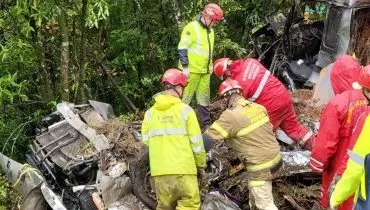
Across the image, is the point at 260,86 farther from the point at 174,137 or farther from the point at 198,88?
the point at 174,137

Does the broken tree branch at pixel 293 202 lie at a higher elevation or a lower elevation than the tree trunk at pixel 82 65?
lower

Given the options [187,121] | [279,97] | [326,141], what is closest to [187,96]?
[279,97]

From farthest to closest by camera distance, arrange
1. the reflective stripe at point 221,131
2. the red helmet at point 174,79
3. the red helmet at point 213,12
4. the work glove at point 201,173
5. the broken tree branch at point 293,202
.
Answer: the red helmet at point 213,12 → the broken tree branch at point 293,202 → the work glove at point 201,173 → the red helmet at point 174,79 → the reflective stripe at point 221,131

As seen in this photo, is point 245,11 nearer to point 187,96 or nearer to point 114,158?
point 187,96

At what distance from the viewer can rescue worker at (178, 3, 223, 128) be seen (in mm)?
6719

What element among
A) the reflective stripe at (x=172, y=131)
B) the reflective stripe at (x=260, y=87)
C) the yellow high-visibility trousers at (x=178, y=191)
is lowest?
the yellow high-visibility trousers at (x=178, y=191)

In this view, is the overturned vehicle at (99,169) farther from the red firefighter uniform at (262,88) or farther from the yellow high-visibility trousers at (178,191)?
the red firefighter uniform at (262,88)

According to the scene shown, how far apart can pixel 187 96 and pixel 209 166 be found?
1674mm

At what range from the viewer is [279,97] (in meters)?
5.62

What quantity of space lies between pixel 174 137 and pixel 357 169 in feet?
5.47

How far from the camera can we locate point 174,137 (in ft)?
14.5

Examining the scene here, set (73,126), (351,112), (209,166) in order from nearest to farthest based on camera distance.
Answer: (351,112) → (209,166) → (73,126)

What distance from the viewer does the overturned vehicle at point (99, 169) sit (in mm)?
5195

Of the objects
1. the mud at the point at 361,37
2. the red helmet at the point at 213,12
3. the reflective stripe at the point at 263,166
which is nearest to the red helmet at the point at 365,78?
the reflective stripe at the point at 263,166
